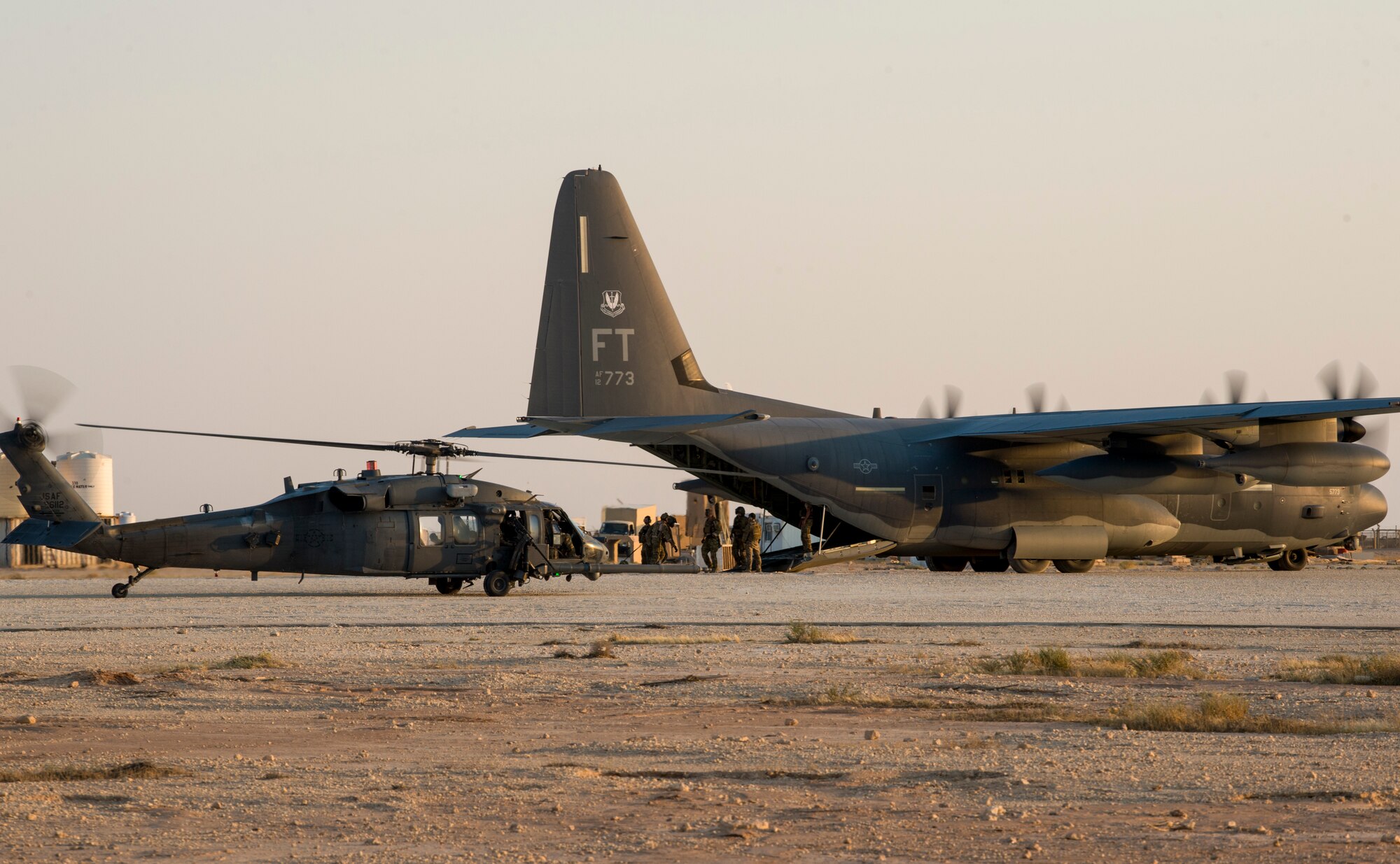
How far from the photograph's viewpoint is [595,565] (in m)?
28.4

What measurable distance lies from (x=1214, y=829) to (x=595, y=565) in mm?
22066

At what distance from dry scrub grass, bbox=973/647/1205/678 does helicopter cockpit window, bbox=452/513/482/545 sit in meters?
14.2

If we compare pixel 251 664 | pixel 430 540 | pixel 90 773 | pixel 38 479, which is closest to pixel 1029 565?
A: pixel 430 540

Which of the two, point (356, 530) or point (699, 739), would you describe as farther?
point (356, 530)

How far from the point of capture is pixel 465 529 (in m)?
27.2

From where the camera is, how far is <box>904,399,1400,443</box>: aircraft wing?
31766 millimetres

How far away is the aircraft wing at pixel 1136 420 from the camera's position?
31.8 meters

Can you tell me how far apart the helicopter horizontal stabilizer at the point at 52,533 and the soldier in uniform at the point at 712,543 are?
56.7ft

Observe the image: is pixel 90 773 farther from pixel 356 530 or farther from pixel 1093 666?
pixel 356 530

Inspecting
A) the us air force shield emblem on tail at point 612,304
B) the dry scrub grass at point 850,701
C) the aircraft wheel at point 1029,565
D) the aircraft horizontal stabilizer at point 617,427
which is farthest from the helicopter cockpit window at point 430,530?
the dry scrub grass at point 850,701

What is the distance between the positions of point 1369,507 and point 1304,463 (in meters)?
7.92

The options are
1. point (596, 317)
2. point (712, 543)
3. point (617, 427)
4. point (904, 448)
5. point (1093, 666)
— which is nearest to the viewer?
point (1093, 666)

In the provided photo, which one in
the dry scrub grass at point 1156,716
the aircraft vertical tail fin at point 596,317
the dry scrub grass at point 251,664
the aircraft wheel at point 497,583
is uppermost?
the aircraft vertical tail fin at point 596,317

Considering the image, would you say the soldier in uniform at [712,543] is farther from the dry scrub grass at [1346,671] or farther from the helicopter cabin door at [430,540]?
the dry scrub grass at [1346,671]
